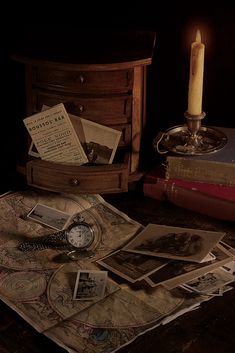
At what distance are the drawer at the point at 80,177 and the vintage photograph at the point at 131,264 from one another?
25 cm

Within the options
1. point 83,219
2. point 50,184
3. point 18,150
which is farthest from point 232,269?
point 18,150

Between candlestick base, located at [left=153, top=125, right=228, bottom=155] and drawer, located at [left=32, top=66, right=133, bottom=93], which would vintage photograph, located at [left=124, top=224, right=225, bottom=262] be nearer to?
candlestick base, located at [left=153, top=125, right=228, bottom=155]

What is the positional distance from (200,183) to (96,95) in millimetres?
345

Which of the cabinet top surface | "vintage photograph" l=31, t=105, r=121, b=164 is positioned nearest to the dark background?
the cabinet top surface

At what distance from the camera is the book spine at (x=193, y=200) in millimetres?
1427

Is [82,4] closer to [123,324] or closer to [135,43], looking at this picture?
[135,43]

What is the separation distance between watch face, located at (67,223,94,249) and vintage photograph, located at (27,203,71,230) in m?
0.10

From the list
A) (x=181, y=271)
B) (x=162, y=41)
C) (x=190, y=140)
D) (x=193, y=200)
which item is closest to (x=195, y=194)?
(x=193, y=200)

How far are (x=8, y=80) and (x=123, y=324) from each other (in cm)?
101

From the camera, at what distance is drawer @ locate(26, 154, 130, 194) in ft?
4.90

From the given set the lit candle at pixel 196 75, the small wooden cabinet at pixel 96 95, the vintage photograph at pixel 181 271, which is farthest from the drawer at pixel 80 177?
the vintage photograph at pixel 181 271

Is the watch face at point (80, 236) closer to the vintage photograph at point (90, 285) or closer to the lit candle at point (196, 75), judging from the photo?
the vintage photograph at point (90, 285)

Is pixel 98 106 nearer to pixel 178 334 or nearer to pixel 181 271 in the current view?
pixel 181 271

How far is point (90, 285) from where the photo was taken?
1206mm
